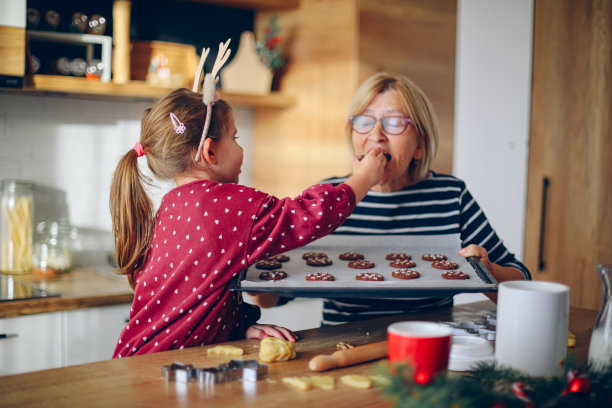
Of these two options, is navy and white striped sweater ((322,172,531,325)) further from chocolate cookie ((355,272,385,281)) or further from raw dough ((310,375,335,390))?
raw dough ((310,375,335,390))

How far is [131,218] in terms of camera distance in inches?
58.4

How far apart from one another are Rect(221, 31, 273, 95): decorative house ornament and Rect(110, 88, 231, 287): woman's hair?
5.04 feet

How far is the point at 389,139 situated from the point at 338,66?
3.61 feet

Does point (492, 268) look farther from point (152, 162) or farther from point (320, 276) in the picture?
point (152, 162)

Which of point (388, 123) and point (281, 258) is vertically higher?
point (388, 123)

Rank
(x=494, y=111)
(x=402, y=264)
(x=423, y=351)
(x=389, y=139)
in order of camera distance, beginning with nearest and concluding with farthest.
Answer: (x=423, y=351), (x=402, y=264), (x=389, y=139), (x=494, y=111)

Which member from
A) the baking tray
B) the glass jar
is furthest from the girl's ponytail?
the glass jar

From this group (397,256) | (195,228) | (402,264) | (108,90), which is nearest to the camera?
(195,228)

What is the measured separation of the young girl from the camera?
1315 millimetres

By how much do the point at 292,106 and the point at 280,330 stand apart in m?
1.91

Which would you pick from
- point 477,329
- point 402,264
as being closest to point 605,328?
point 477,329

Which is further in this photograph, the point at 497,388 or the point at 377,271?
the point at 377,271

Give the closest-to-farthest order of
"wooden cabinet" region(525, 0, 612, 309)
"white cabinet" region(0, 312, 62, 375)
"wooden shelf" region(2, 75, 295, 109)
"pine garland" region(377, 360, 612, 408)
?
1. "pine garland" region(377, 360, 612, 408)
2. "white cabinet" region(0, 312, 62, 375)
3. "wooden shelf" region(2, 75, 295, 109)
4. "wooden cabinet" region(525, 0, 612, 309)

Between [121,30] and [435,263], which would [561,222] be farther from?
[121,30]
